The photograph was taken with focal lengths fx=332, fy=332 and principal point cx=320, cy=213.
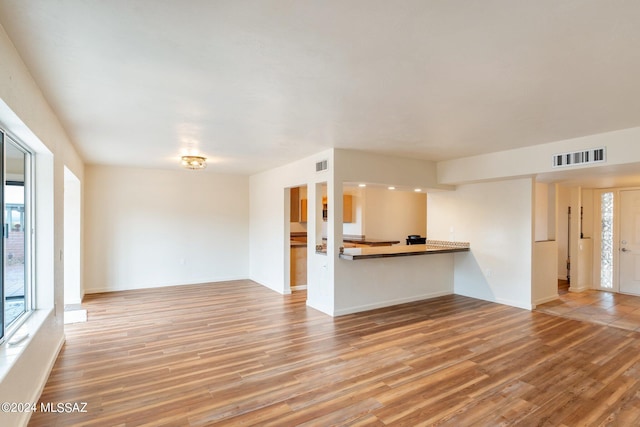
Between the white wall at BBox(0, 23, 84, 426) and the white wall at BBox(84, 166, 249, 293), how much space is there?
2823mm

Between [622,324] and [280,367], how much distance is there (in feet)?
15.2

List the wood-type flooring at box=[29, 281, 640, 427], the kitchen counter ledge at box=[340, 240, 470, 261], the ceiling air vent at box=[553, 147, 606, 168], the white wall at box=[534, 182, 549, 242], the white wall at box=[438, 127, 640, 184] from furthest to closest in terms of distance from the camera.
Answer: the white wall at box=[534, 182, 549, 242] → the kitchen counter ledge at box=[340, 240, 470, 261] → the ceiling air vent at box=[553, 147, 606, 168] → the white wall at box=[438, 127, 640, 184] → the wood-type flooring at box=[29, 281, 640, 427]

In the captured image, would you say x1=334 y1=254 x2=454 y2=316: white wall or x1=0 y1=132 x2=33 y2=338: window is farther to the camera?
x1=334 y1=254 x2=454 y2=316: white wall

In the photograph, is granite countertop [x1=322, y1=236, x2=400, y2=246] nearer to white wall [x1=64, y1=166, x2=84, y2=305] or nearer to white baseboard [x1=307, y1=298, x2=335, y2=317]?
white baseboard [x1=307, y1=298, x2=335, y2=317]

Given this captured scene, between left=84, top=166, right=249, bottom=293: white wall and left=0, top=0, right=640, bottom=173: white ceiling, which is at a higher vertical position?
left=0, top=0, right=640, bottom=173: white ceiling

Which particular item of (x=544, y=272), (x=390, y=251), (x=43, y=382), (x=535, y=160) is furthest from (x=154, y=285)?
(x=544, y=272)

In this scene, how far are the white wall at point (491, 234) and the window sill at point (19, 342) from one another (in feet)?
19.5

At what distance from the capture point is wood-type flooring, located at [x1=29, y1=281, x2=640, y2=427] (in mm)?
2404

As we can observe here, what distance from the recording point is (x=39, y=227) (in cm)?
307

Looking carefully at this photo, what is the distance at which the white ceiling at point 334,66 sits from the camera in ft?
5.41

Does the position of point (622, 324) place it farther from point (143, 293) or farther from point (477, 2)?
point (143, 293)

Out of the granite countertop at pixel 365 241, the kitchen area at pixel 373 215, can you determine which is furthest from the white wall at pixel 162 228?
the granite countertop at pixel 365 241

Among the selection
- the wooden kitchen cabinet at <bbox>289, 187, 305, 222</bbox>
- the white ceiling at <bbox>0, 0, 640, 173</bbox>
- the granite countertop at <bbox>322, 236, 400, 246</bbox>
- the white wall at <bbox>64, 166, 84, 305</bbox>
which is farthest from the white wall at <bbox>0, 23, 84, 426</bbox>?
the granite countertop at <bbox>322, 236, 400, 246</bbox>

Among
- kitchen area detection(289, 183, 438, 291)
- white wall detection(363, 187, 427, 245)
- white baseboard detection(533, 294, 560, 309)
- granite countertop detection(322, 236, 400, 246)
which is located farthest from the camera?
white wall detection(363, 187, 427, 245)
